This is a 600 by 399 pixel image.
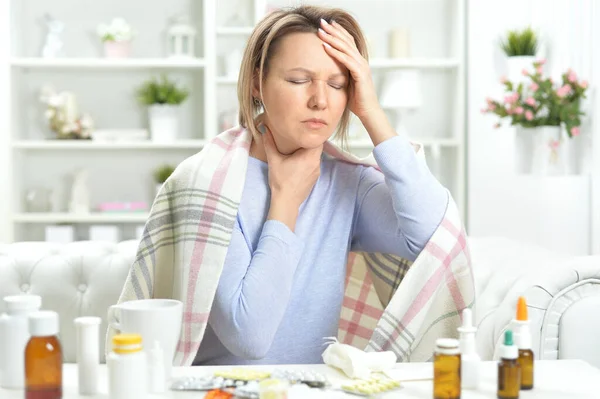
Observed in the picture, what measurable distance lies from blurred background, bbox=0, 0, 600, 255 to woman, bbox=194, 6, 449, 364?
8.19ft

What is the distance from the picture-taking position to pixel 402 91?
4.73m

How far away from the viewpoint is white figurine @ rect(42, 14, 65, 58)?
4733 millimetres

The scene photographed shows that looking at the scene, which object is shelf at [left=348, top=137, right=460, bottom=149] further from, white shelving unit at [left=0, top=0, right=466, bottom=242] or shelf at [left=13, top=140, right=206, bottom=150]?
shelf at [left=13, top=140, right=206, bottom=150]

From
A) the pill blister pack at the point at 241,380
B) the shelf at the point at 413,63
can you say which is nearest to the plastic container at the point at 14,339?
the pill blister pack at the point at 241,380

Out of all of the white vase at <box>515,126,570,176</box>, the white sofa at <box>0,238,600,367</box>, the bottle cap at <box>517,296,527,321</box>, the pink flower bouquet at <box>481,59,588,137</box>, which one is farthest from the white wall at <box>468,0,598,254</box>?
the bottle cap at <box>517,296,527,321</box>

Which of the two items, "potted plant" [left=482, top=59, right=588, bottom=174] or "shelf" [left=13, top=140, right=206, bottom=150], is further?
"shelf" [left=13, top=140, right=206, bottom=150]

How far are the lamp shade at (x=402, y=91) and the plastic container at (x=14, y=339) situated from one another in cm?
358

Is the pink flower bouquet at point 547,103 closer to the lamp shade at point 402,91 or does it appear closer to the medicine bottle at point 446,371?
the lamp shade at point 402,91

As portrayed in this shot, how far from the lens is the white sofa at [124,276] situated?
195 centimetres

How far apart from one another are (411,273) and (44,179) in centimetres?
351

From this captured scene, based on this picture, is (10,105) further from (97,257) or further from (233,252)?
(233,252)

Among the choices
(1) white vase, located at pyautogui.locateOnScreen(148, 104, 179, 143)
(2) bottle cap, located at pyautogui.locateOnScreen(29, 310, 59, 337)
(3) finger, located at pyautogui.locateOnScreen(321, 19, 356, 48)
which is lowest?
(2) bottle cap, located at pyautogui.locateOnScreen(29, 310, 59, 337)

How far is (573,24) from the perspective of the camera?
12.8ft

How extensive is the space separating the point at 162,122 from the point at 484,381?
354 centimetres
